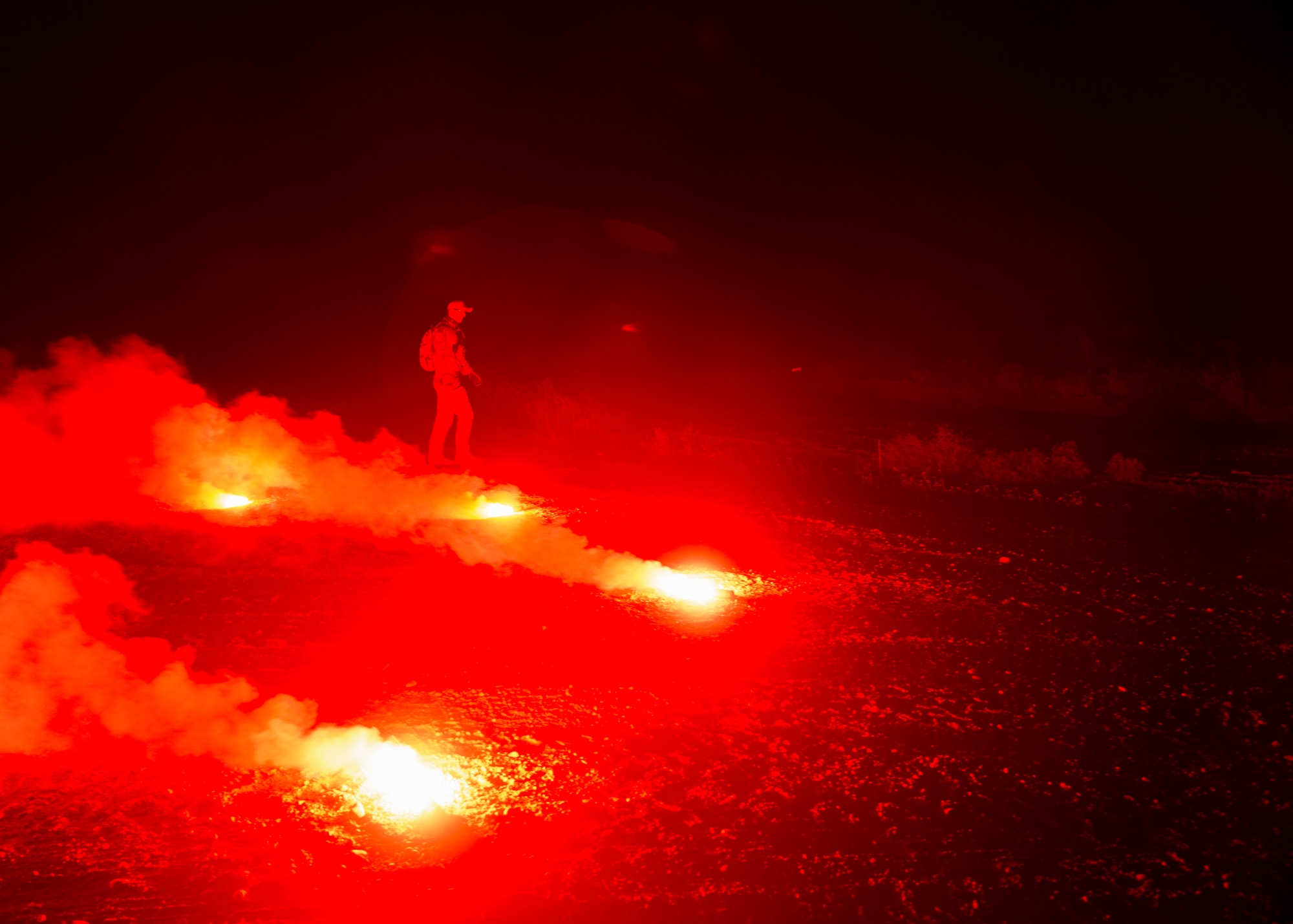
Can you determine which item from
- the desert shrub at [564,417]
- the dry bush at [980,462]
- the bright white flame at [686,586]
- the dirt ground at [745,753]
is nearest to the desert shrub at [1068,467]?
the dry bush at [980,462]

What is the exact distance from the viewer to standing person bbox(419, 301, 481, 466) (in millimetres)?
9797

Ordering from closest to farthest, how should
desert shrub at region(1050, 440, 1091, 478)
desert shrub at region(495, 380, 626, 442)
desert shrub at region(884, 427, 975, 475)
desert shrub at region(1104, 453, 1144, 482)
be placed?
desert shrub at region(1104, 453, 1144, 482), desert shrub at region(1050, 440, 1091, 478), desert shrub at region(884, 427, 975, 475), desert shrub at region(495, 380, 626, 442)

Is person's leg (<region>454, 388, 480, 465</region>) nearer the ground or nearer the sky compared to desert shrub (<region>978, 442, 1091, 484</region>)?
nearer the sky

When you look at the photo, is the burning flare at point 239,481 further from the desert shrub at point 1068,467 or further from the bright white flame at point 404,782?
the desert shrub at point 1068,467

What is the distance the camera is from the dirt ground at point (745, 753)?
9.87ft

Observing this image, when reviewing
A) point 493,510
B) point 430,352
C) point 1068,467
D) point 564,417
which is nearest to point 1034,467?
point 1068,467

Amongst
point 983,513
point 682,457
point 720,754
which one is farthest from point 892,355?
point 720,754

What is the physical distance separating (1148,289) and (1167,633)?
20.5m

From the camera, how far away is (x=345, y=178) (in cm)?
3881

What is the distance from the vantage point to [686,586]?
6.28m

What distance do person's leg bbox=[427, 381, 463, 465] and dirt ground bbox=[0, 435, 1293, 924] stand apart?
3.37 m

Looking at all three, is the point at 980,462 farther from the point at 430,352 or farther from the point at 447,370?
the point at 430,352

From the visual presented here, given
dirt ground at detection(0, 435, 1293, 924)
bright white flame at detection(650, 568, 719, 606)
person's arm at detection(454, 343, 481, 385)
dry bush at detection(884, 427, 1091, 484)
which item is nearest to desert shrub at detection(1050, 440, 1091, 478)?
dry bush at detection(884, 427, 1091, 484)

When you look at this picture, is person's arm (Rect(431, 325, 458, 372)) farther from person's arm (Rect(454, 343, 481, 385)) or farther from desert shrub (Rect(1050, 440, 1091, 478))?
desert shrub (Rect(1050, 440, 1091, 478))
